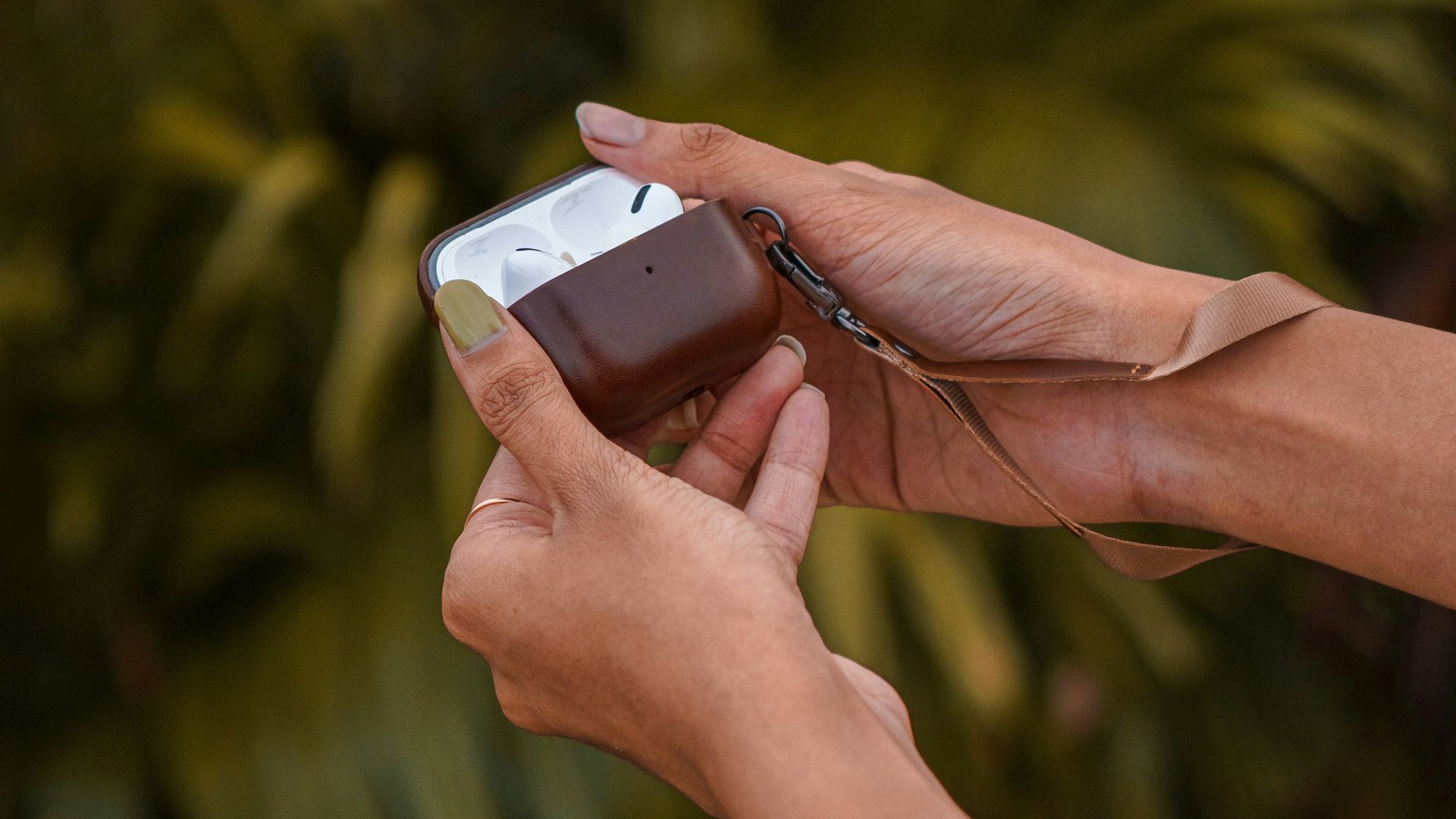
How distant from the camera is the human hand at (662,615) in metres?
0.42

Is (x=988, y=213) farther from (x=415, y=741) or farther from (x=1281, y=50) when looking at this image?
(x=1281, y=50)

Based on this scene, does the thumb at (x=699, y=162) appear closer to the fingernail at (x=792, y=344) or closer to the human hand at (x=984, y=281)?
the human hand at (x=984, y=281)

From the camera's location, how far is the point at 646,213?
2.00ft

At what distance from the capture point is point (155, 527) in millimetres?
1125

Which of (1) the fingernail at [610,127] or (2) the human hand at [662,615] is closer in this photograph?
(2) the human hand at [662,615]

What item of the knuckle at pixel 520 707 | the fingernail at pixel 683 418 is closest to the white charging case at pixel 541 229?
the fingernail at pixel 683 418

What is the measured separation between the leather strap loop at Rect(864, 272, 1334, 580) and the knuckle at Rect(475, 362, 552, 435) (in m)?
0.22

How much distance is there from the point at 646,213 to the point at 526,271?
9cm

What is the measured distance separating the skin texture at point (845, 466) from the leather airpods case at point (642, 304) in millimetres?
29

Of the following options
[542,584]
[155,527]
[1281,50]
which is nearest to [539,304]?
[542,584]

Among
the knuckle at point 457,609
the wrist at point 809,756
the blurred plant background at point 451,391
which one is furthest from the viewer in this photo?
the blurred plant background at point 451,391

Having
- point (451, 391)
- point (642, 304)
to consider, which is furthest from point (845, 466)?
point (451, 391)

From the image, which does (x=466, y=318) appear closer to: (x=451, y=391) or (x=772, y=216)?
(x=772, y=216)

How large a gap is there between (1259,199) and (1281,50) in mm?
257
